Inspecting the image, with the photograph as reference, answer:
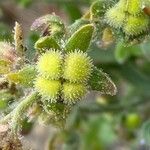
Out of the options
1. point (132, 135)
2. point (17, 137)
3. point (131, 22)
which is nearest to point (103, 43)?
point (131, 22)

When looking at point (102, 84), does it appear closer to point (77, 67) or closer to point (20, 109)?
point (77, 67)

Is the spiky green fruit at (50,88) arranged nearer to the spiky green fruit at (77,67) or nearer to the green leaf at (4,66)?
the spiky green fruit at (77,67)

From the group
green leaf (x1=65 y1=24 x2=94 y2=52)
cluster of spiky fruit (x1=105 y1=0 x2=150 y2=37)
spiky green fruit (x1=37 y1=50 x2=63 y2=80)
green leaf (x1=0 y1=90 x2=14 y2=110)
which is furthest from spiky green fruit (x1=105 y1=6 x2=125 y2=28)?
green leaf (x1=0 y1=90 x2=14 y2=110)

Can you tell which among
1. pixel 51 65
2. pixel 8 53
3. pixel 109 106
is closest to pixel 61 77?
pixel 51 65

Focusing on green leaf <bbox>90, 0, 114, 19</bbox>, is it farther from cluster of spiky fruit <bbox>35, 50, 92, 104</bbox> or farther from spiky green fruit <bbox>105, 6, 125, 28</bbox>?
cluster of spiky fruit <bbox>35, 50, 92, 104</bbox>

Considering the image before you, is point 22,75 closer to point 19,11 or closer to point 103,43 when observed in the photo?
point 103,43

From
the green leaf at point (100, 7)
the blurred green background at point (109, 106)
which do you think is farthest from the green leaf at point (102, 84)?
the blurred green background at point (109, 106)

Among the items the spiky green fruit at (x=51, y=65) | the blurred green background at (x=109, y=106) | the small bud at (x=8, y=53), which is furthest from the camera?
the blurred green background at (x=109, y=106)
